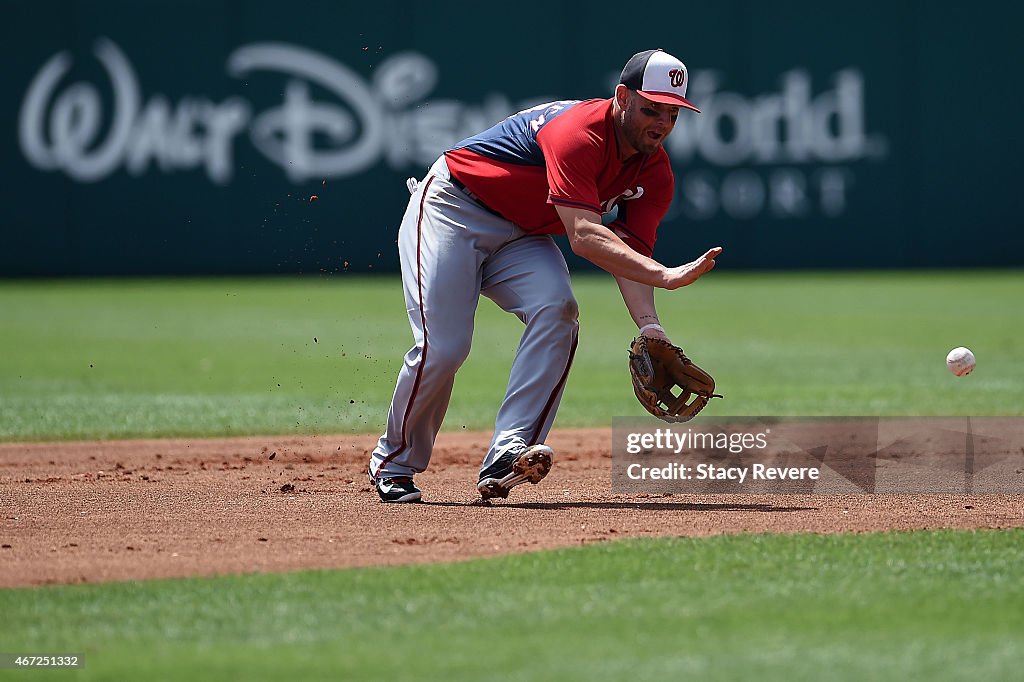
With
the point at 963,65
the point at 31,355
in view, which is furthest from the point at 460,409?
the point at 963,65

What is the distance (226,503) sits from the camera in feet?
19.4

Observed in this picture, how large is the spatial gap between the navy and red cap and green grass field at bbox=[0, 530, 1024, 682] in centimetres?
162

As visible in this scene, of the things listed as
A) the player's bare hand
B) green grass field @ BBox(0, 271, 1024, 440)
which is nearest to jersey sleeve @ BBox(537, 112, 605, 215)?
the player's bare hand

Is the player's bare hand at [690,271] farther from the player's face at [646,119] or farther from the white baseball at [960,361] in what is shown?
the white baseball at [960,361]

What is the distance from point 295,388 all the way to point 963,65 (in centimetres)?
1468

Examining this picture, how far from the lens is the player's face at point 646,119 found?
5.37 meters

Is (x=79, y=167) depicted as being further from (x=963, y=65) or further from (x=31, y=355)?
(x=963, y=65)

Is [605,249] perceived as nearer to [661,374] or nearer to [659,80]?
[659,80]

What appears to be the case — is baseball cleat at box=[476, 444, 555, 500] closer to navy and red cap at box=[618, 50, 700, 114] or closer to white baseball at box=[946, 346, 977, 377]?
navy and red cap at box=[618, 50, 700, 114]

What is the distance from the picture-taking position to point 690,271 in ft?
16.3

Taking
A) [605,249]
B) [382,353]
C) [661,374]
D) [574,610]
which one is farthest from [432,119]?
[574,610]

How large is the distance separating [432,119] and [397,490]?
54.1ft

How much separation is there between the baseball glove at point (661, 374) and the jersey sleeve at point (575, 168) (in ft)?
2.30

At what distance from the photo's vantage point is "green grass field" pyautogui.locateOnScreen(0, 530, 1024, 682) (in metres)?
3.33
